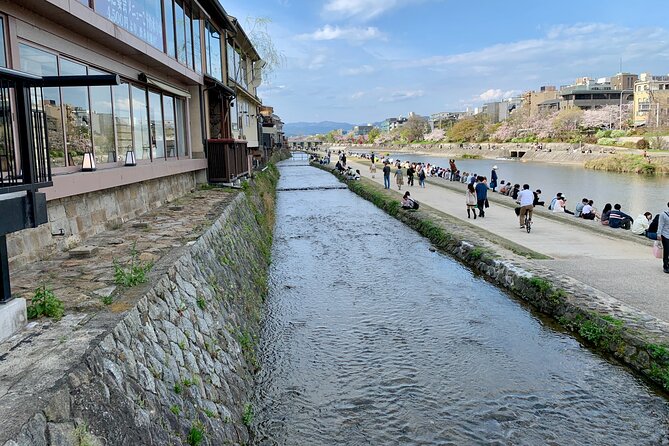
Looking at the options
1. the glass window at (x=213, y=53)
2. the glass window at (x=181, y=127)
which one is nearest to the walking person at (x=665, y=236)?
the glass window at (x=181, y=127)

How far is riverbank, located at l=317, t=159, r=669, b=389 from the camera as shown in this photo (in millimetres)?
8500

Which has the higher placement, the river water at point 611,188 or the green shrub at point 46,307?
the green shrub at point 46,307

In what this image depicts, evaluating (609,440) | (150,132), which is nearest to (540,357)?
(609,440)

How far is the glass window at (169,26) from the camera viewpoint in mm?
15031

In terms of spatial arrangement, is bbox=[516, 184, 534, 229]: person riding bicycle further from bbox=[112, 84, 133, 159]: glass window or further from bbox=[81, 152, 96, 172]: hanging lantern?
bbox=[81, 152, 96, 172]: hanging lantern

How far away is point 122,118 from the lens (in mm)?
12492

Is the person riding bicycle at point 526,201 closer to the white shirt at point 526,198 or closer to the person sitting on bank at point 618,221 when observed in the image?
the white shirt at point 526,198

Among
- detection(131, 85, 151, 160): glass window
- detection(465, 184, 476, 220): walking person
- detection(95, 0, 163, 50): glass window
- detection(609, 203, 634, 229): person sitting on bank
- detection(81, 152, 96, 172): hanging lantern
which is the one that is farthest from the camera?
detection(465, 184, 476, 220): walking person

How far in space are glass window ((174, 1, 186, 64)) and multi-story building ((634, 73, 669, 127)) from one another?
102 metres

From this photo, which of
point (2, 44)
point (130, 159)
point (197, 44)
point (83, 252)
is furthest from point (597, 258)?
point (197, 44)

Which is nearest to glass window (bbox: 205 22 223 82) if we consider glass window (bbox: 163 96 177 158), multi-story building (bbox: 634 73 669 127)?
glass window (bbox: 163 96 177 158)

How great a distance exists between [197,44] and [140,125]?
6838mm

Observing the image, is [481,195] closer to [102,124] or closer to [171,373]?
[102,124]

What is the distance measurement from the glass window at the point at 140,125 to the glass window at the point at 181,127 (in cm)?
351
